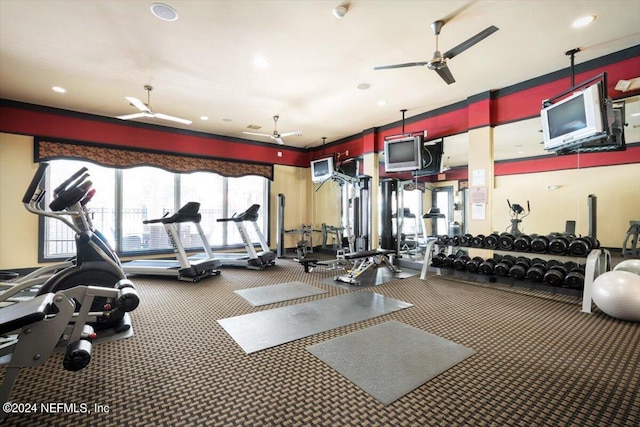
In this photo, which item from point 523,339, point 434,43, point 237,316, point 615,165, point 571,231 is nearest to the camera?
point 523,339

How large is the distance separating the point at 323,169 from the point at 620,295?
5643 millimetres

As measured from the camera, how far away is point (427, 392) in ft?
5.81

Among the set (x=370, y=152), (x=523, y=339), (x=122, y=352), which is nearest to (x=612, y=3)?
(x=523, y=339)

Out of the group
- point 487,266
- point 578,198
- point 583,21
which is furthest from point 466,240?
point 578,198

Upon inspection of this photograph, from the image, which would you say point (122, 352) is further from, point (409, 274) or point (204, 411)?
point (409, 274)

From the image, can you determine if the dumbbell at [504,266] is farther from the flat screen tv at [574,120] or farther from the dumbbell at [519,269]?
the flat screen tv at [574,120]

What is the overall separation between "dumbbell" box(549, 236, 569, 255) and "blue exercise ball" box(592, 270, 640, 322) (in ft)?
2.24

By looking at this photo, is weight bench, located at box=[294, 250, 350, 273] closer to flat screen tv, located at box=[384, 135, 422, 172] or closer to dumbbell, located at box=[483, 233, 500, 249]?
flat screen tv, located at box=[384, 135, 422, 172]

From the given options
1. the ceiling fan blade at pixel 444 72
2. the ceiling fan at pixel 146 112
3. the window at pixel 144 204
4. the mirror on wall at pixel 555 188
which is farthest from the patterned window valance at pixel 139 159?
the ceiling fan blade at pixel 444 72

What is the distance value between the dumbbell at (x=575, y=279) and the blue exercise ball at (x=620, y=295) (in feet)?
1.74

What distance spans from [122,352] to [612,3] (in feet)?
17.8

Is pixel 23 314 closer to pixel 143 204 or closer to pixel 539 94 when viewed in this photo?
pixel 143 204

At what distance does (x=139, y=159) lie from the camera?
20.3 ft

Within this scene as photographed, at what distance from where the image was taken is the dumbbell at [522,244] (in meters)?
4.00
